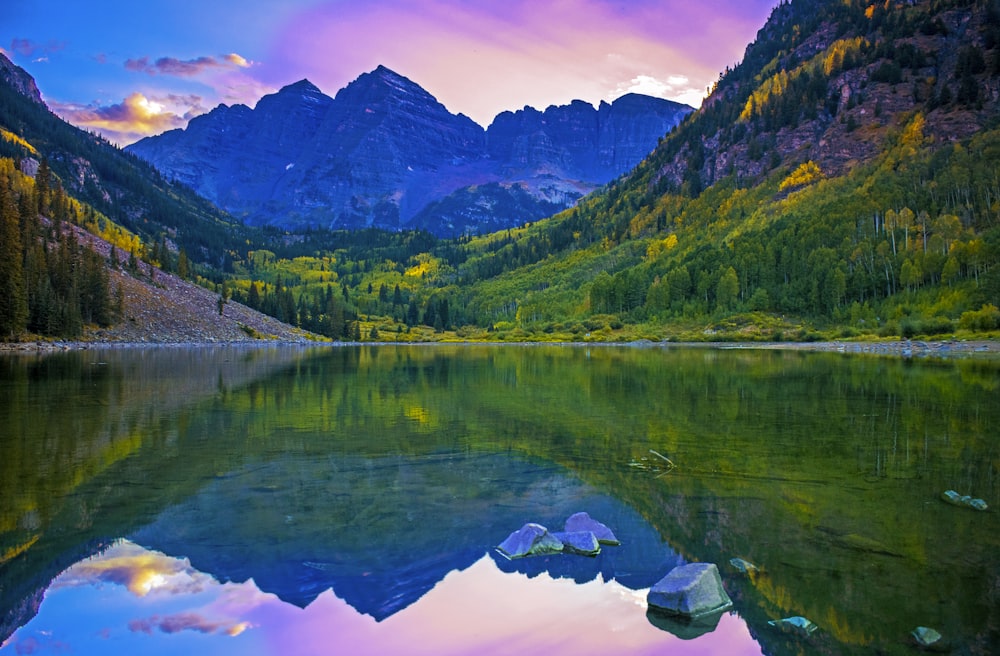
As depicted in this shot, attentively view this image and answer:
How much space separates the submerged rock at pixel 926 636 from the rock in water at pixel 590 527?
4367mm

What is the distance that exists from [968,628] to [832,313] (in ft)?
362

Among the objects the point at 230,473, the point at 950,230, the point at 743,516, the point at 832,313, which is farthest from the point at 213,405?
the point at 950,230

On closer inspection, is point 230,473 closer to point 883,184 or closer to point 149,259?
point 883,184

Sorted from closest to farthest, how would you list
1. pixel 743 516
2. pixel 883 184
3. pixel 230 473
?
1. pixel 743 516
2. pixel 230 473
3. pixel 883 184

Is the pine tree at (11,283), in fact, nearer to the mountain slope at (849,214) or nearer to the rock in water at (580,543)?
the rock in water at (580,543)

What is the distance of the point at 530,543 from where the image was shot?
1026 centimetres

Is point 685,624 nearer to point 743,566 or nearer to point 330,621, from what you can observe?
point 743,566

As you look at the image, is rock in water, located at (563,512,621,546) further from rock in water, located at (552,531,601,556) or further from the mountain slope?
the mountain slope

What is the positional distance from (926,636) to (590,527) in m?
5.09

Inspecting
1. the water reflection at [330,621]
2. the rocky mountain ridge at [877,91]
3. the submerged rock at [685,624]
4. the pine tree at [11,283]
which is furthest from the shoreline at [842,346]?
the rocky mountain ridge at [877,91]

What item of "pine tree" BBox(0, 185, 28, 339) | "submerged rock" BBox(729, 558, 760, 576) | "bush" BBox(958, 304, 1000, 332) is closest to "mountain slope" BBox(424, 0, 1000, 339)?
"bush" BBox(958, 304, 1000, 332)

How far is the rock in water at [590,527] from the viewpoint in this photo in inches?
418

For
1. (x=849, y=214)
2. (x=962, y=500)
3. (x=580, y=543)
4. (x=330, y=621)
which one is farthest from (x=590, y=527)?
(x=849, y=214)

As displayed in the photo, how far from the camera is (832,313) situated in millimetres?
105125
